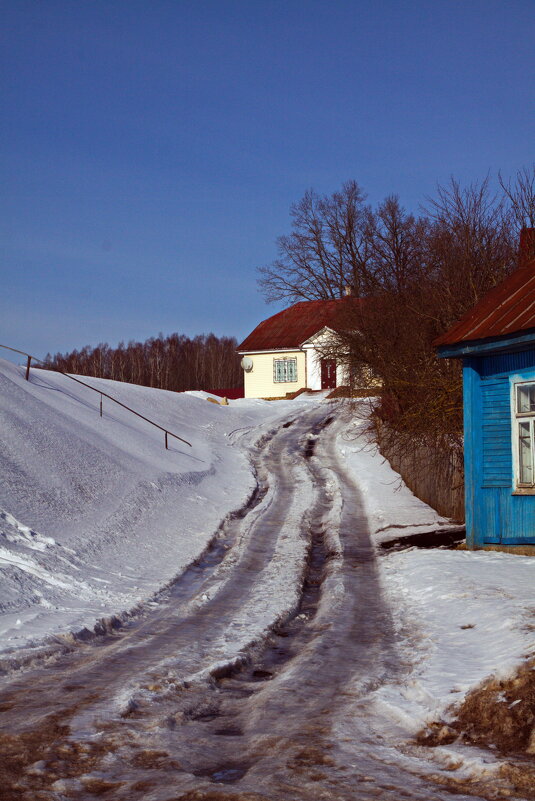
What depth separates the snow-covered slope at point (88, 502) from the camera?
9836 mm

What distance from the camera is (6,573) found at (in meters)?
9.96

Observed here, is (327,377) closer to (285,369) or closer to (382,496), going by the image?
(285,369)

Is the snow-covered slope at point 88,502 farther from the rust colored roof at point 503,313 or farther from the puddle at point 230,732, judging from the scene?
the rust colored roof at point 503,313

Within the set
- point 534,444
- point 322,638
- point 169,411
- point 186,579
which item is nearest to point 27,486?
point 186,579

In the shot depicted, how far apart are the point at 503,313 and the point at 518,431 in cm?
199

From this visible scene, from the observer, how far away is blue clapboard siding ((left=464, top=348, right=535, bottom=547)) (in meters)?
12.2

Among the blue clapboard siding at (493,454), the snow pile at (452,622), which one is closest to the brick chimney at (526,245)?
the blue clapboard siding at (493,454)

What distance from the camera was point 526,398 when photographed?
12180mm

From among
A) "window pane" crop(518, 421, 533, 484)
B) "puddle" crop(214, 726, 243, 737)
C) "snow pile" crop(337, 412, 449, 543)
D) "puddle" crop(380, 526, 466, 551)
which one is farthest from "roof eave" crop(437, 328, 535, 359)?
"puddle" crop(214, 726, 243, 737)

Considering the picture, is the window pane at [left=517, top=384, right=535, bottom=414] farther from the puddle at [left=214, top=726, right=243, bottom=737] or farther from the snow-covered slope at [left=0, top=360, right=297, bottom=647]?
the puddle at [left=214, top=726, right=243, bottom=737]

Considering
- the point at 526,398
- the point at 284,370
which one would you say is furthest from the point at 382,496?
the point at 284,370

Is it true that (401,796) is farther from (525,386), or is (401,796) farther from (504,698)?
(525,386)

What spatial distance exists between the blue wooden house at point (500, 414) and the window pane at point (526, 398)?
0.02 meters

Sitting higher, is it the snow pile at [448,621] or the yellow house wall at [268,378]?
the yellow house wall at [268,378]
